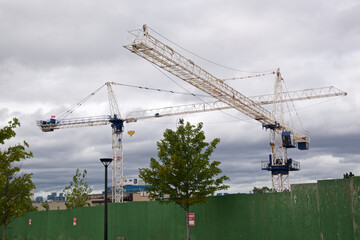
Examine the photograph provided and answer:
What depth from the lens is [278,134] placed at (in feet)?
261

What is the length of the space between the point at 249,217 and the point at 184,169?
4785 mm

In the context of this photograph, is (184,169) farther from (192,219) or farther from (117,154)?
(117,154)

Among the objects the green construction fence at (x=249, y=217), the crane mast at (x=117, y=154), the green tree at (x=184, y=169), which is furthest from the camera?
the crane mast at (x=117, y=154)

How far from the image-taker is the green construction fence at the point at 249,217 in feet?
51.7

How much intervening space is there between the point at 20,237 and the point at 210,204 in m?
33.4

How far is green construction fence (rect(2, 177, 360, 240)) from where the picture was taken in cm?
1575

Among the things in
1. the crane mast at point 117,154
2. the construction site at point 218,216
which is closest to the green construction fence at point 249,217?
the construction site at point 218,216

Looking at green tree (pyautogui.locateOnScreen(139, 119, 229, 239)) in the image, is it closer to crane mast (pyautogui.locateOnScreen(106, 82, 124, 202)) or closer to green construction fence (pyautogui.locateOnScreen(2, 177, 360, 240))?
green construction fence (pyautogui.locateOnScreen(2, 177, 360, 240))

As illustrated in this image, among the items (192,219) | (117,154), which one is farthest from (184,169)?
(117,154)

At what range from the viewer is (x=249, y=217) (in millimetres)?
21672

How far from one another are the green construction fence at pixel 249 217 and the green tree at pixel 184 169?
1.16 meters

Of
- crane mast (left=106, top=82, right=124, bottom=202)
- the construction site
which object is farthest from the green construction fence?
crane mast (left=106, top=82, right=124, bottom=202)

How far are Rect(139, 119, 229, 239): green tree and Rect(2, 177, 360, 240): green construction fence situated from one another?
1158 millimetres

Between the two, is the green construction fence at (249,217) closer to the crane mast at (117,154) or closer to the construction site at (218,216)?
the construction site at (218,216)
